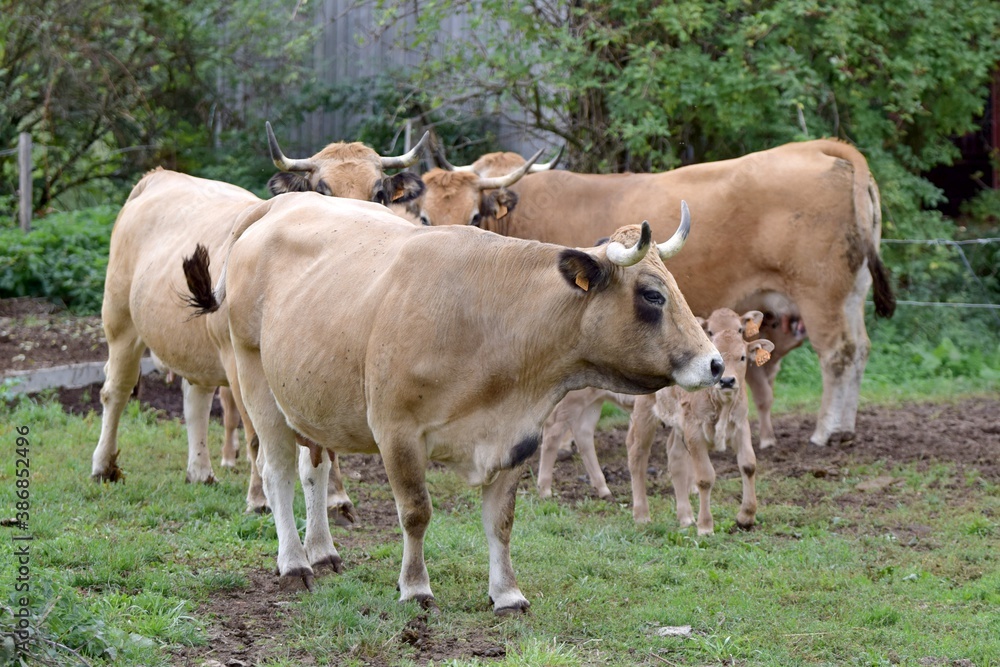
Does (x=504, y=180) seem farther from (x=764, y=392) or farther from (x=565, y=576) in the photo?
(x=565, y=576)

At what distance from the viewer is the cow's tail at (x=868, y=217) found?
1005 cm

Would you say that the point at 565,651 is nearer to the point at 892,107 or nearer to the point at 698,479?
the point at 698,479

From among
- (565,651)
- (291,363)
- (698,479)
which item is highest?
(291,363)

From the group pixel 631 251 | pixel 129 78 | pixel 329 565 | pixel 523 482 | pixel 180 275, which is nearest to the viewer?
pixel 631 251

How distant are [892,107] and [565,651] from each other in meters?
9.75

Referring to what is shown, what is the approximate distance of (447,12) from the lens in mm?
13820

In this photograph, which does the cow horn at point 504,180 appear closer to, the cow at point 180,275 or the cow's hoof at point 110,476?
the cow at point 180,275

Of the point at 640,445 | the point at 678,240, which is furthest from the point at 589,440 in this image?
the point at 678,240

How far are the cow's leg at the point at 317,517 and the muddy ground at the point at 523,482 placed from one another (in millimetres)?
285

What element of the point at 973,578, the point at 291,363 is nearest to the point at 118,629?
the point at 291,363

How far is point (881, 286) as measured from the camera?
10.3 meters

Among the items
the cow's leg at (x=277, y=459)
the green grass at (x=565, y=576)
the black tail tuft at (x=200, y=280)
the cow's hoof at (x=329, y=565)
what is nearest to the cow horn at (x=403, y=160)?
the green grass at (x=565, y=576)

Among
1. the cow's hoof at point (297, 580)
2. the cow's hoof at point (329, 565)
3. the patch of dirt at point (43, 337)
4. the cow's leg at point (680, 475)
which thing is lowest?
the patch of dirt at point (43, 337)

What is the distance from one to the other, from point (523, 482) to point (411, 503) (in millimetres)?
3435
